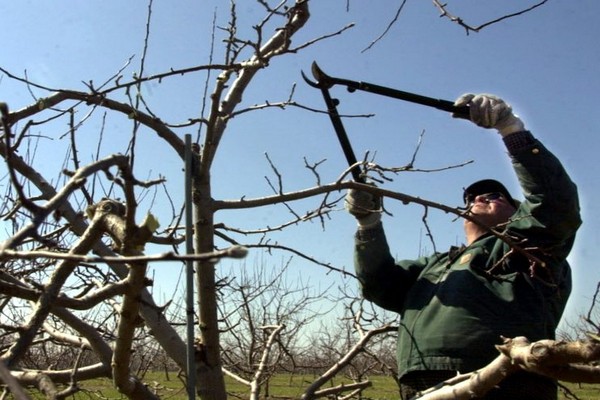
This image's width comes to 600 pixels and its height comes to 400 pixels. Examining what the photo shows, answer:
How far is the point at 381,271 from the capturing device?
2.89 metres

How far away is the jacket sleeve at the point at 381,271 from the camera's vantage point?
2893 millimetres

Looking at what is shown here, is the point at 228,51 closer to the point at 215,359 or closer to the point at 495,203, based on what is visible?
the point at 215,359

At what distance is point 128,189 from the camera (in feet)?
3.70

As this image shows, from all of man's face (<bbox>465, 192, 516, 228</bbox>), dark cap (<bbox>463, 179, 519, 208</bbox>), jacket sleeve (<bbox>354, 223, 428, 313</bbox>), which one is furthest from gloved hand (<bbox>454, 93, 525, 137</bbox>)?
jacket sleeve (<bbox>354, 223, 428, 313</bbox>)

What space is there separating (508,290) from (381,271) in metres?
0.63

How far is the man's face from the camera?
112 inches

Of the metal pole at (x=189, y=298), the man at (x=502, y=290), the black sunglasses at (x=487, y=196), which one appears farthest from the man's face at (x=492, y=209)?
the metal pole at (x=189, y=298)

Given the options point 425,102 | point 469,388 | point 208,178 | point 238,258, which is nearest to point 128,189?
point 238,258

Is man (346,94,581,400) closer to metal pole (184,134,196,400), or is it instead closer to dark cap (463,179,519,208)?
dark cap (463,179,519,208)

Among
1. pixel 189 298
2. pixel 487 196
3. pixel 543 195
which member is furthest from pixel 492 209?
pixel 189 298

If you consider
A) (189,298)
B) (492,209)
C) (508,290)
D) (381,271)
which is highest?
(492,209)

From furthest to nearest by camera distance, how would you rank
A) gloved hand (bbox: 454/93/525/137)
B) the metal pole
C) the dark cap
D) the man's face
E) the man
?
the dark cap, the man's face, gloved hand (bbox: 454/93/525/137), the man, the metal pole

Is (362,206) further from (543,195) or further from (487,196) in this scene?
(543,195)

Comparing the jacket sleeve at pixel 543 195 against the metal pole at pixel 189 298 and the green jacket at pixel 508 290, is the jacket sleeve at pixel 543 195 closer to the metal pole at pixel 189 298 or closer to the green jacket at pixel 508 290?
the green jacket at pixel 508 290
